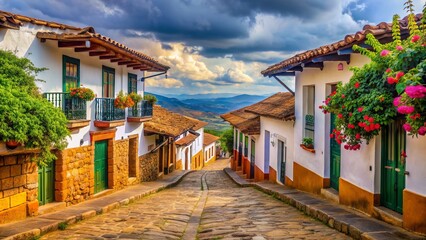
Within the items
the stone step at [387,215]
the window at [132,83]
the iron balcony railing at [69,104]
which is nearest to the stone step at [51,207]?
the iron balcony railing at [69,104]

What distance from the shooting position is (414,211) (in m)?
6.34

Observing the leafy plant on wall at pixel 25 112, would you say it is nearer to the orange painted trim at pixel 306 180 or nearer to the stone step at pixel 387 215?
the stone step at pixel 387 215

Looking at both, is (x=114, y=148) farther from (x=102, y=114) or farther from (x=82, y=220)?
(x=82, y=220)

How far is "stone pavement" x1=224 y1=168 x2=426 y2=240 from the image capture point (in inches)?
253

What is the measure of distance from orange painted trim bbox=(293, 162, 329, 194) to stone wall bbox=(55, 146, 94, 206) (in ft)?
21.7

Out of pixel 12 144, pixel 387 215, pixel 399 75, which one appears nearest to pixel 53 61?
pixel 12 144

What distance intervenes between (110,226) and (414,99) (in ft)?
21.4

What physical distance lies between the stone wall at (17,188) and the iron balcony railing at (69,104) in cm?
171

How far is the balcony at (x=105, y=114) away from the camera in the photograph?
41.4 feet

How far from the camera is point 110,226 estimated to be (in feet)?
28.5

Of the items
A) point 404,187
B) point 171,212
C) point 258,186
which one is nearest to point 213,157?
point 258,186

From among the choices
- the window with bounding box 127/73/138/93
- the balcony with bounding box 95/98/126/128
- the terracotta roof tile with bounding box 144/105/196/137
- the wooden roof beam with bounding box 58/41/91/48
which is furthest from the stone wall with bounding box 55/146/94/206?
the terracotta roof tile with bounding box 144/105/196/137

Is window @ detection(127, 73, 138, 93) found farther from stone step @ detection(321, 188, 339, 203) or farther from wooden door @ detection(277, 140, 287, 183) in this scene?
stone step @ detection(321, 188, 339, 203)

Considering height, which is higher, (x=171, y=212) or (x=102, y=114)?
(x=102, y=114)
